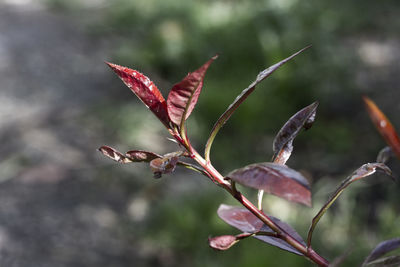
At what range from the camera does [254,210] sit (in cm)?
59

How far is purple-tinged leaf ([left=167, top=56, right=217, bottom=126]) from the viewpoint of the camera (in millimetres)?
562

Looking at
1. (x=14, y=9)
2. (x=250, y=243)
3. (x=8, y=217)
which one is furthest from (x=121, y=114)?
(x=14, y=9)

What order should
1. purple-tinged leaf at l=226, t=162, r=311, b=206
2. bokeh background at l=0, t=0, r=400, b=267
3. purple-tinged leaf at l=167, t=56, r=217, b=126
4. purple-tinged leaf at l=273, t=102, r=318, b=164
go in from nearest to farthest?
purple-tinged leaf at l=226, t=162, r=311, b=206
purple-tinged leaf at l=167, t=56, r=217, b=126
purple-tinged leaf at l=273, t=102, r=318, b=164
bokeh background at l=0, t=0, r=400, b=267

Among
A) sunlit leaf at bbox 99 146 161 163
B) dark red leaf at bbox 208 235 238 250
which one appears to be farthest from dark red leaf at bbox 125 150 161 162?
dark red leaf at bbox 208 235 238 250

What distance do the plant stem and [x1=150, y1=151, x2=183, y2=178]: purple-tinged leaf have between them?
3cm

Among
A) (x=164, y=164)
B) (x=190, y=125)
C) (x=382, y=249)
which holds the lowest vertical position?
(x=190, y=125)

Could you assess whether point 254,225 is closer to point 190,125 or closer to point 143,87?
point 143,87

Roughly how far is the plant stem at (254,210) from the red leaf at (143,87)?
6cm

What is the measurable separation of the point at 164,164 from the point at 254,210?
0.11 m

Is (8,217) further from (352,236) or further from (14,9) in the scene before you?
(14,9)

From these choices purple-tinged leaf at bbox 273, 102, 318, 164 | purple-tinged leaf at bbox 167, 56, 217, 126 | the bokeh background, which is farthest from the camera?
the bokeh background

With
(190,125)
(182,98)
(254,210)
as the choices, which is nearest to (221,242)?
(254,210)

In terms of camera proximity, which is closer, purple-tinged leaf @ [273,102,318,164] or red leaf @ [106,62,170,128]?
red leaf @ [106,62,170,128]

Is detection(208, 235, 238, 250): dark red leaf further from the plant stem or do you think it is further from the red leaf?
the red leaf
